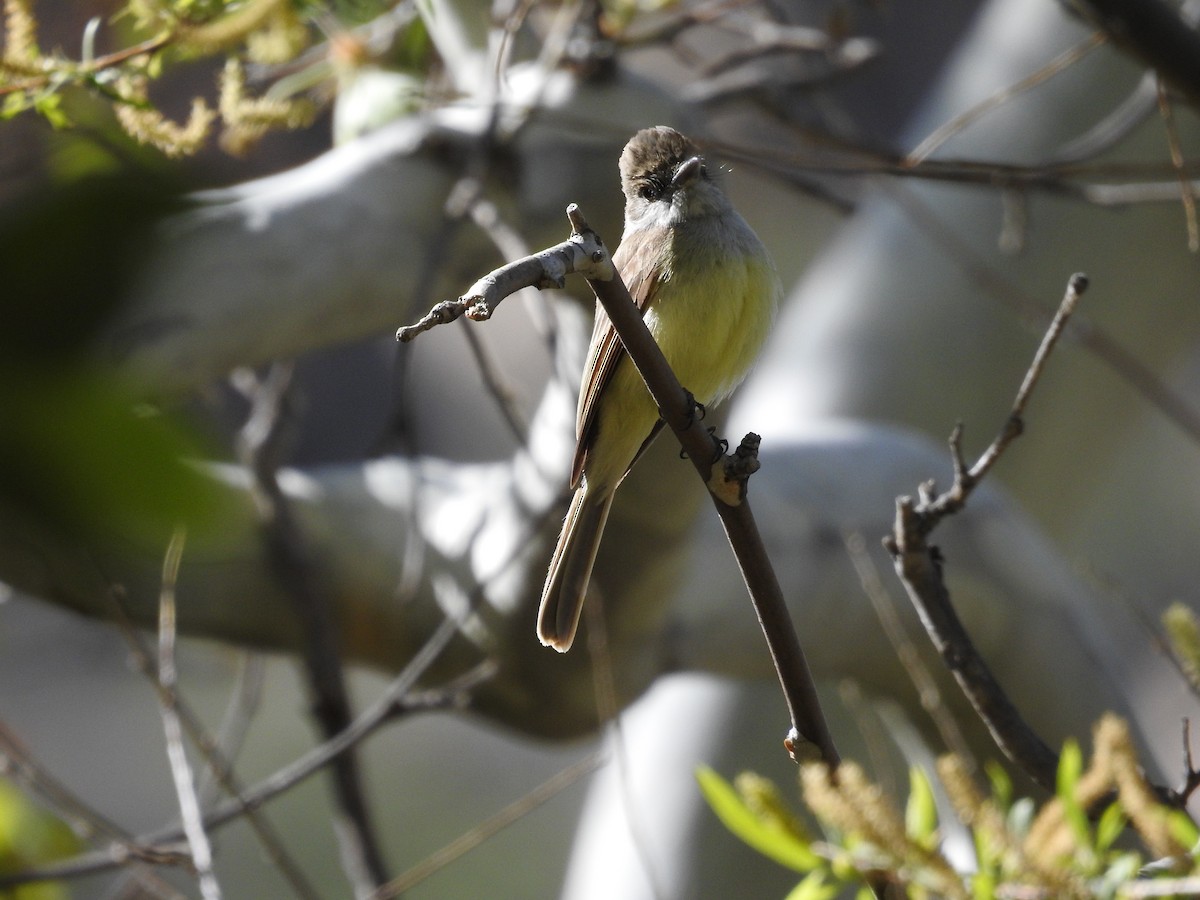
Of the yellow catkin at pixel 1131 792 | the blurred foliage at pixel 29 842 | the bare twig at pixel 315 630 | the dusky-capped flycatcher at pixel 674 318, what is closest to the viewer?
the yellow catkin at pixel 1131 792

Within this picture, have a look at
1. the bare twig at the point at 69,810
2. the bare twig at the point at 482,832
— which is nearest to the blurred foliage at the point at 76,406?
the bare twig at the point at 69,810

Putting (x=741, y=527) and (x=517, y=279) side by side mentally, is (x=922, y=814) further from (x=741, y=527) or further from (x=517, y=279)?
(x=517, y=279)

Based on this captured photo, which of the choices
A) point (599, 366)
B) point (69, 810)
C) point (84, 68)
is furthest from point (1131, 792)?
point (69, 810)

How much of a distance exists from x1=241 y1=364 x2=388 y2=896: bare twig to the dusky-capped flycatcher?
127 centimetres

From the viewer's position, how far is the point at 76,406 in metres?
0.48

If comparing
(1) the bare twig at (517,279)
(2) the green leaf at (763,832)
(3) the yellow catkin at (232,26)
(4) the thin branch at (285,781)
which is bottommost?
(2) the green leaf at (763,832)

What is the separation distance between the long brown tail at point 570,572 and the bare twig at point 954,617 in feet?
1.66

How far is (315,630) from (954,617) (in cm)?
229

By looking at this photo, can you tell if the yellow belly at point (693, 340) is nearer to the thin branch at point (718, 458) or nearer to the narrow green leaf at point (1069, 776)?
the thin branch at point (718, 458)

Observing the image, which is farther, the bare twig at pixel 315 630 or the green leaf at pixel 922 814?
the bare twig at pixel 315 630

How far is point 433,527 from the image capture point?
12.3 ft

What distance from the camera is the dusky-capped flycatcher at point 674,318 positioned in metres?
2.25

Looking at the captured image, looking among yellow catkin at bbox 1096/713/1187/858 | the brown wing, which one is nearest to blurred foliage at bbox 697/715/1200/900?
yellow catkin at bbox 1096/713/1187/858

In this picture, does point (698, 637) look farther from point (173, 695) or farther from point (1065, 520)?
point (1065, 520)
